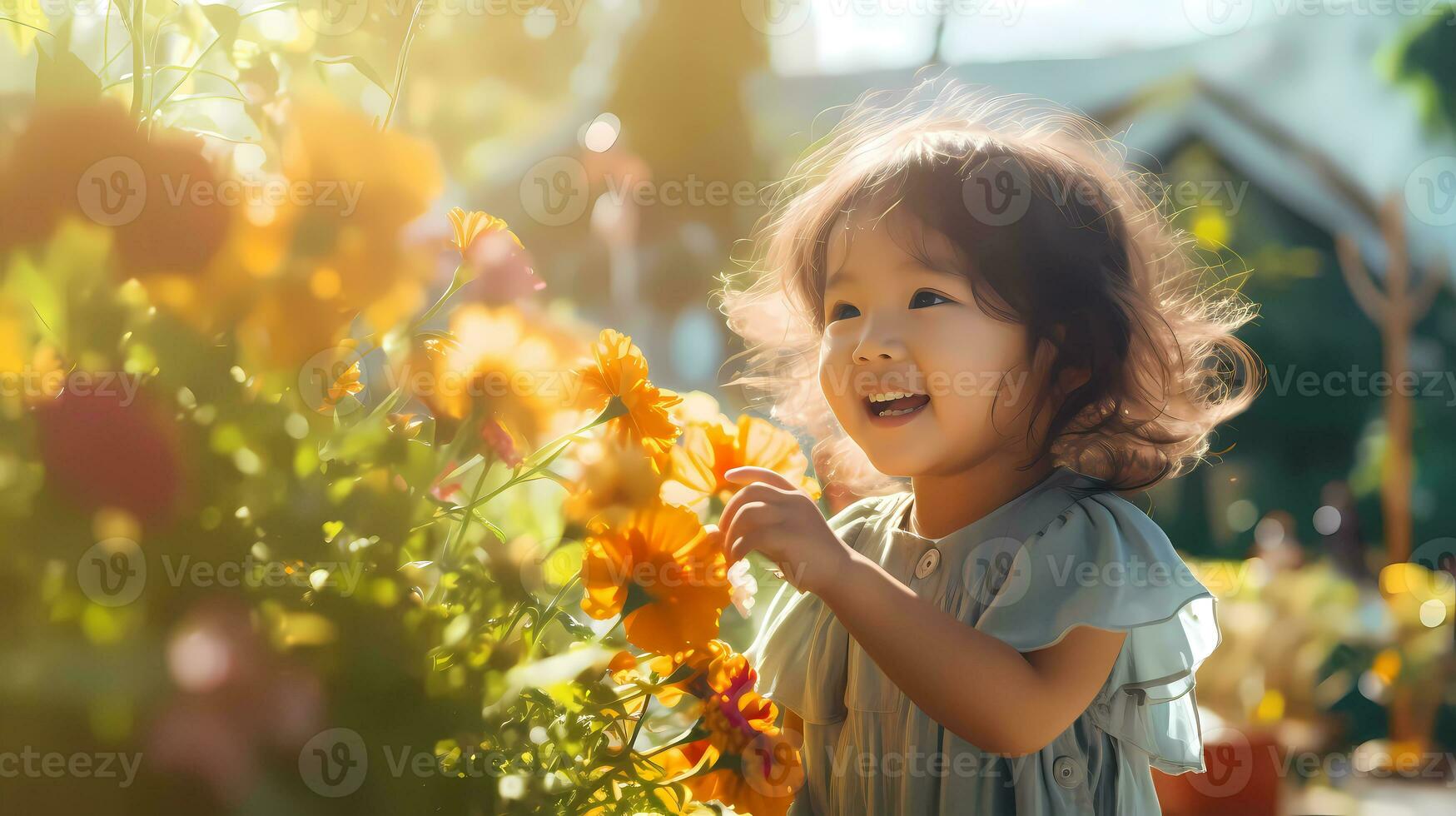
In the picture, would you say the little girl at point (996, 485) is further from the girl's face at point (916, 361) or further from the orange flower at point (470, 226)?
the orange flower at point (470, 226)

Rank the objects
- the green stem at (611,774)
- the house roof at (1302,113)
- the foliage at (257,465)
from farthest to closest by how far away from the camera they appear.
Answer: the house roof at (1302,113)
the green stem at (611,774)
the foliage at (257,465)

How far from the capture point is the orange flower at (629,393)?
1.42 ft

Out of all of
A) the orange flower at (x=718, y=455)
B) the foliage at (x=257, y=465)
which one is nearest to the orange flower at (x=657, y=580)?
the foliage at (x=257, y=465)

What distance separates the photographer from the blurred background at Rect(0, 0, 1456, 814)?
14.4 inches

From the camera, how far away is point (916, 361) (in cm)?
58

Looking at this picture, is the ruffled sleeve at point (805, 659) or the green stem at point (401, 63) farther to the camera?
the ruffled sleeve at point (805, 659)

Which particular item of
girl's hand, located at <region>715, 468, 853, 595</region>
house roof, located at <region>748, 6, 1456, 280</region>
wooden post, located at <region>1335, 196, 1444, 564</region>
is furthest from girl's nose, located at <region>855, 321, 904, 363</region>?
wooden post, located at <region>1335, 196, 1444, 564</region>

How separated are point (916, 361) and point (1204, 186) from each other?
1091 millimetres

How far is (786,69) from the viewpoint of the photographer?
1.54 m

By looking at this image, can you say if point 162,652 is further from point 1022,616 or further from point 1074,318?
point 1074,318

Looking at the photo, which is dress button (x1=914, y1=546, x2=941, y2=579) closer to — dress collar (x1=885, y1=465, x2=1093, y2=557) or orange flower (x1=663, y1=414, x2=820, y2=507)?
dress collar (x1=885, y1=465, x2=1093, y2=557)

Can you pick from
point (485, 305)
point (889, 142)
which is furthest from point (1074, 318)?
point (485, 305)

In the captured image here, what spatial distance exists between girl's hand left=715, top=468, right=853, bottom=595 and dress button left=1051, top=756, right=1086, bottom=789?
0.67ft

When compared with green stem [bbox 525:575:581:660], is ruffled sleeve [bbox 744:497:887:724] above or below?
below
